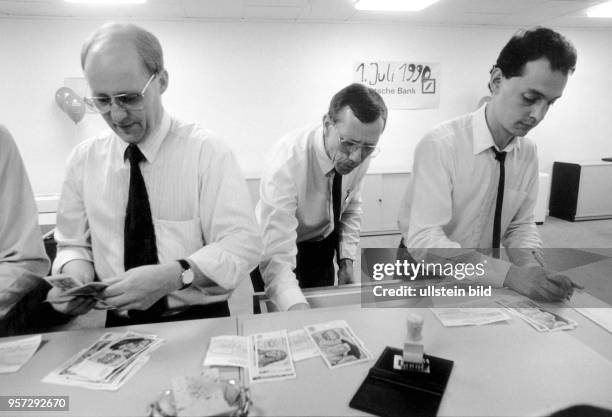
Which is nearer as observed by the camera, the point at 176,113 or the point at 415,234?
the point at 415,234

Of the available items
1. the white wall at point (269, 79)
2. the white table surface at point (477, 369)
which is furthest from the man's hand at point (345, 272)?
the white wall at point (269, 79)

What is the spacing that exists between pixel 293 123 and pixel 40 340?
426cm

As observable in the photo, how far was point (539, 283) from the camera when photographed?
1.34 m

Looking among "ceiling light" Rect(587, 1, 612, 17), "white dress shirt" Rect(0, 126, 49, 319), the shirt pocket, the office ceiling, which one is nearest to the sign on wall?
the office ceiling

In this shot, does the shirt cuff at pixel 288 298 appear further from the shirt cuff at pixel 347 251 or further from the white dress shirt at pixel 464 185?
the shirt cuff at pixel 347 251

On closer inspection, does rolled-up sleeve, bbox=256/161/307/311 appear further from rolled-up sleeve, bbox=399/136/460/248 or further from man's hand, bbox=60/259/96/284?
man's hand, bbox=60/259/96/284

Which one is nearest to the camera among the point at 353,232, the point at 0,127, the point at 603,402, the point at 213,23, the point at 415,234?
the point at 603,402

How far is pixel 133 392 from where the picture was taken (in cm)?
87

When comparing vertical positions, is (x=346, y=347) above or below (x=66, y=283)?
below

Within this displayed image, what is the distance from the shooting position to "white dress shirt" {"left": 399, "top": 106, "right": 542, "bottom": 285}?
5.08 ft

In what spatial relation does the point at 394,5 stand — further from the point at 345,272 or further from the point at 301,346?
the point at 301,346

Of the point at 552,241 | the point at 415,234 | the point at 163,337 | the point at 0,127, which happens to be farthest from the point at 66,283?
the point at 552,241

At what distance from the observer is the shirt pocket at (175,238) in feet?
4.33

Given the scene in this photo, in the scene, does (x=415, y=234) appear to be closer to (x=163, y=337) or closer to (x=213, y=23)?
(x=163, y=337)
